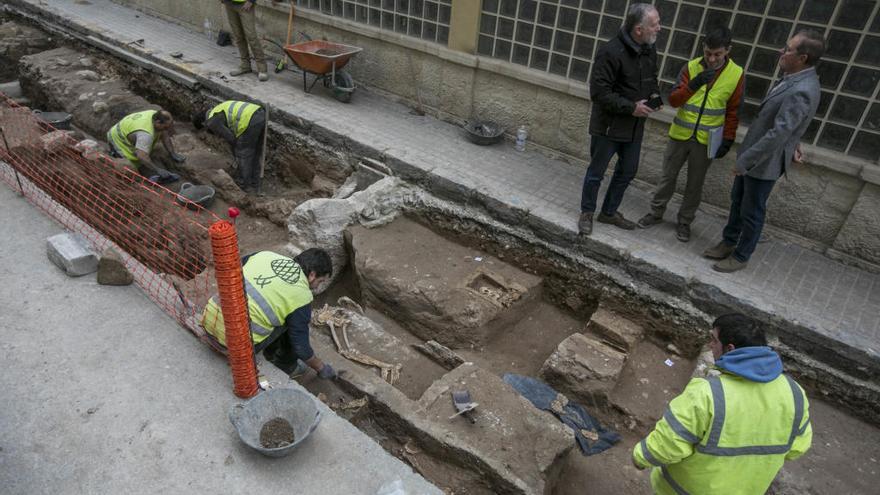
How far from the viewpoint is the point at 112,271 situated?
426 centimetres

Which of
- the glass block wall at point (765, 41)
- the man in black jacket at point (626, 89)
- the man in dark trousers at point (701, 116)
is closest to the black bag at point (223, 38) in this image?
the glass block wall at point (765, 41)

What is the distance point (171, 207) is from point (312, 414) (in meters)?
4.46

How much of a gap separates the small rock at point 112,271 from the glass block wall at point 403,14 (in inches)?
211

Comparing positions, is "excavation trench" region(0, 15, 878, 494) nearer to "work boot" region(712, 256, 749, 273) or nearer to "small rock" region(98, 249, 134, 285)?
"work boot" region(712, 256, 749, 273)

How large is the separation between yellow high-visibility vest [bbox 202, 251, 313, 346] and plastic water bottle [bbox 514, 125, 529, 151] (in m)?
4.33

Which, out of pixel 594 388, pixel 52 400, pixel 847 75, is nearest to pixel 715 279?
pixel 594 388

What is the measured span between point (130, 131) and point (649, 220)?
639 centimetres

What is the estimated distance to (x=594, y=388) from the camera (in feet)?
15.5

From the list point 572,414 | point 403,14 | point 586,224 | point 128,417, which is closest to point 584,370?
point 572,414

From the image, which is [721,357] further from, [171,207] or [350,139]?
[171,207]

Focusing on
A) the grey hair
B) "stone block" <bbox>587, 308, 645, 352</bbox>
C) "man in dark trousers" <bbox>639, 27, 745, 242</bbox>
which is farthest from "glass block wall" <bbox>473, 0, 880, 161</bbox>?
"stone block" <bbox>587, 308, 645, 352</bbox>

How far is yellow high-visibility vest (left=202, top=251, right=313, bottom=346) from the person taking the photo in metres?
3.55

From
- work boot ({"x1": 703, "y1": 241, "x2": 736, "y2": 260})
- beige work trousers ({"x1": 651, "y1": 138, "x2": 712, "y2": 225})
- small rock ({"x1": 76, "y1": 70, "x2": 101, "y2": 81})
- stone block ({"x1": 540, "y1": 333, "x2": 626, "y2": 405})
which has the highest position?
beige work trousers ({"x1": 651, "y1": 138, "x2": 712, "y2": 225})

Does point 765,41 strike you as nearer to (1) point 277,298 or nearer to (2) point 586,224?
(2) point 586,224
